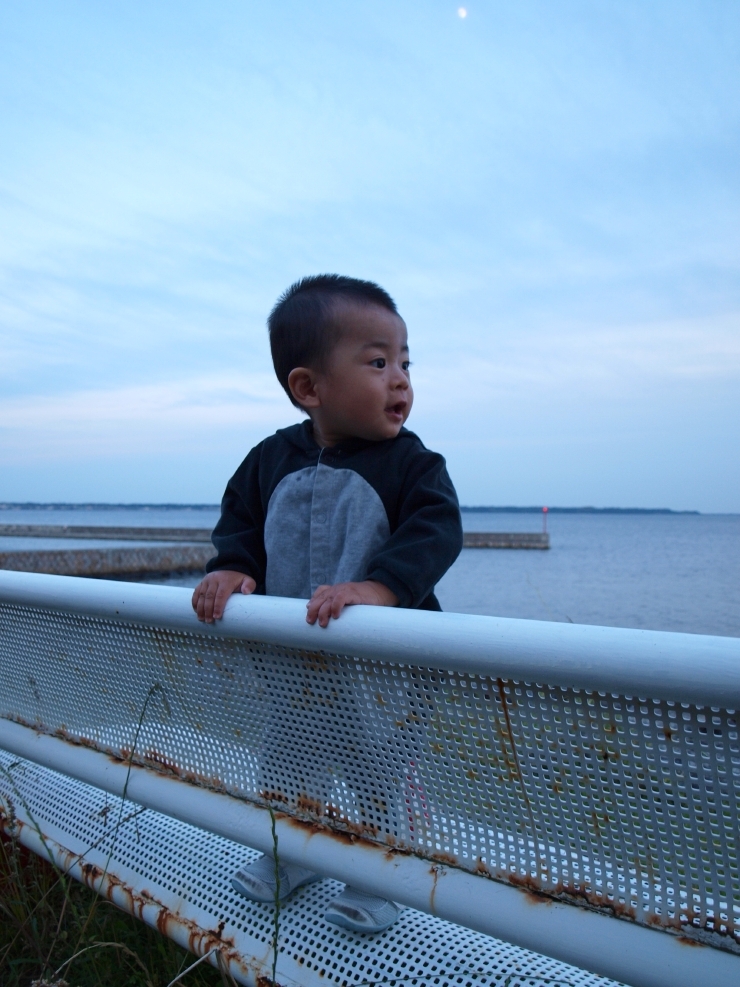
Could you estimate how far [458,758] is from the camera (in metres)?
1.31

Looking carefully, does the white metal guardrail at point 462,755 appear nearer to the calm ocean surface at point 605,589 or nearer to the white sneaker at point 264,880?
Result: the white sneaker at point 264,880

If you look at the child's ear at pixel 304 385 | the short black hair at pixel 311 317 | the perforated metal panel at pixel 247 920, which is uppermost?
the short black hair at pixel 311 317

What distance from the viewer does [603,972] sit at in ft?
3.79

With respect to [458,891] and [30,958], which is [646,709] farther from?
[30,958]

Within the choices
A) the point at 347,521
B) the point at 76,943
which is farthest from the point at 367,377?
the point at 76,943

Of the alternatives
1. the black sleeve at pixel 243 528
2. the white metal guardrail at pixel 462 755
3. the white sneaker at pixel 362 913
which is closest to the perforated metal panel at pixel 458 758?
the white metal guardrail at pixel 462 755

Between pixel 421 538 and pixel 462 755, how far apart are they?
2.28 ft

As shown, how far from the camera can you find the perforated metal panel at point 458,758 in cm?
107

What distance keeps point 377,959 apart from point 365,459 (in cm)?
123

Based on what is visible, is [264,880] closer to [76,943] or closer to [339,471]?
[76,943]

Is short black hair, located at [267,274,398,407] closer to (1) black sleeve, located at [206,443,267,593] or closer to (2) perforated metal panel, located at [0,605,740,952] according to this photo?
(1) black sleeve, located at [206,443,267,593]

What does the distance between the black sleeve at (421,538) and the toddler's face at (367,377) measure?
180mm

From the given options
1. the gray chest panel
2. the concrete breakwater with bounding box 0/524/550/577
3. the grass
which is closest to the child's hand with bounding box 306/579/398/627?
the gray chest panel

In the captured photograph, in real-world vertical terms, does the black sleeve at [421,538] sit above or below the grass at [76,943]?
above
